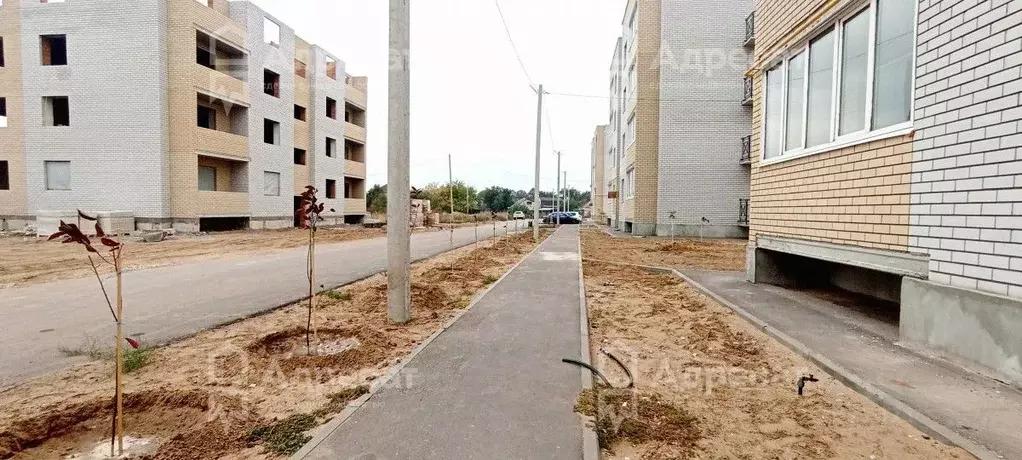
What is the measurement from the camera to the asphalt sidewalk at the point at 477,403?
268 centimetres

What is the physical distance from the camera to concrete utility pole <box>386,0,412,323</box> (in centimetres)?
553

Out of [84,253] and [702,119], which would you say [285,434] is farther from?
[702,119]

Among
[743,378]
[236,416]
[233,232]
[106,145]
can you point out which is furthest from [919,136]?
[106,145]

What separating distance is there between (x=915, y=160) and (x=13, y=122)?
31.4 metres

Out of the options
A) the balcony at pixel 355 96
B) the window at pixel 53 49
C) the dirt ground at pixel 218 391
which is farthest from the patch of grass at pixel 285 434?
the balcony at pixel 355 96

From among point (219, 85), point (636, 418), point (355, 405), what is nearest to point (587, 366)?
point (636, 418)

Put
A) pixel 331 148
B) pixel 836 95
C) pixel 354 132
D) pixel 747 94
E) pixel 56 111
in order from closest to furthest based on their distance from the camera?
pixel 836 95
pixel 747 94
pixel 56 111
pixel 331 148
pixel 354 132

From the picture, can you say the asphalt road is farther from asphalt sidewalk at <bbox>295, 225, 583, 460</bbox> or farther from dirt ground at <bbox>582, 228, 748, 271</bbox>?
dirt ground at <bbox>582, 228, 748, 271</bbox>

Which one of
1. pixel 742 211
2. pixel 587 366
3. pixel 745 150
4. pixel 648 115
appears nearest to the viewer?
pixel 587 366

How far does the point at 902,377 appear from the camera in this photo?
3594mm

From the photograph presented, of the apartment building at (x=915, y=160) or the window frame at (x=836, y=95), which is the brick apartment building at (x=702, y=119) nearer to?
the window frame at (x=836, y=95)

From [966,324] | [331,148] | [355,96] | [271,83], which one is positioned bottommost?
[966,324]

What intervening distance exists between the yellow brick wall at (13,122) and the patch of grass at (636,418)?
28.4m

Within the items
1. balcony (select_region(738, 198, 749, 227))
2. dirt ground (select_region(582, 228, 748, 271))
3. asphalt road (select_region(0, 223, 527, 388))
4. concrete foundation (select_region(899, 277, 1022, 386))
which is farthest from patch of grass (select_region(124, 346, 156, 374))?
balcony (select_region(738, 198, 749, 227))
